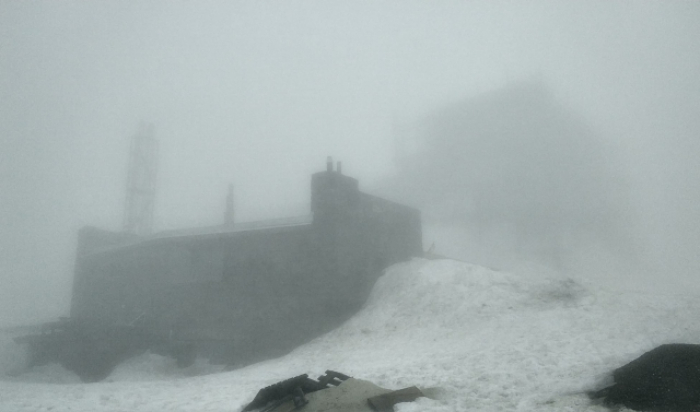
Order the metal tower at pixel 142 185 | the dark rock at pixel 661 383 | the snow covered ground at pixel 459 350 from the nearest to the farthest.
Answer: the dark rock at pixel 661 383, the snow covered ground at pixel 459 350, the metal tower at pixel 142 185

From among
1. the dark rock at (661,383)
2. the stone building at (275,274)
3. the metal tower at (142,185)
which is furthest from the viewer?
the metal tower at (142,185)

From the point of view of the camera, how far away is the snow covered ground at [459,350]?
37.2ft

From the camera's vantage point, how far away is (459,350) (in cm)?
1466

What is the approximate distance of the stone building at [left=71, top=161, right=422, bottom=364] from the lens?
70.2 ft

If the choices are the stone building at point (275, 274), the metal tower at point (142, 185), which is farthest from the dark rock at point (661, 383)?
the metal tower at point (142, 185)

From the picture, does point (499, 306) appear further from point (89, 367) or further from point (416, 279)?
point (89, 367)

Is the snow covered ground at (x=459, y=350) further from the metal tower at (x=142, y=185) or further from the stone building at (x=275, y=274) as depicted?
the metal tower at (x=142, y=185)

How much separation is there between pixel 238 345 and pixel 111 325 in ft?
20.5

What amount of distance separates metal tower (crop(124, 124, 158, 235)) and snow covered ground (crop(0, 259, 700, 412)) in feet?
81.3

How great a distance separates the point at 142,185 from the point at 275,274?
30103 mm

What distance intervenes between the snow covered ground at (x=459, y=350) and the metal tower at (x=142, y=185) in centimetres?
2478

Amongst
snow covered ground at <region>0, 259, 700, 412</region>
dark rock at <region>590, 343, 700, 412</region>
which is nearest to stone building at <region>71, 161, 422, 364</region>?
snow covered ground at <region>0, 259, 700, 412</region>

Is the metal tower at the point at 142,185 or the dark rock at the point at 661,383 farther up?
the metal tower at the point at 142,185

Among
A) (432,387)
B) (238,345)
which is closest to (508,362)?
(432,387)
